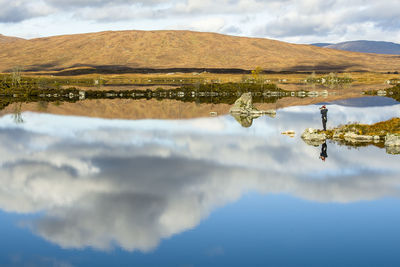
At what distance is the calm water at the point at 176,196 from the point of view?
1086 cm

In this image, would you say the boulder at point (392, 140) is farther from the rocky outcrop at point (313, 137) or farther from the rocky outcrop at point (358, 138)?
the rocky outcrop at point (313, 137)

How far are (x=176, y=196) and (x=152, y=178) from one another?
116 inches

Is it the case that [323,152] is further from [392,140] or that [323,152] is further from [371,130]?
[371,130]

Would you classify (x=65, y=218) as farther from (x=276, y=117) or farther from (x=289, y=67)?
(x=289, y=67)

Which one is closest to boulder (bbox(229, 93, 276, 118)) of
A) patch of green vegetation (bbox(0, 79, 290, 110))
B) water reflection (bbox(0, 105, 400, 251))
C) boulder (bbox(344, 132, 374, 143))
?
water reflection (bbox(0, 105, 400, 251))

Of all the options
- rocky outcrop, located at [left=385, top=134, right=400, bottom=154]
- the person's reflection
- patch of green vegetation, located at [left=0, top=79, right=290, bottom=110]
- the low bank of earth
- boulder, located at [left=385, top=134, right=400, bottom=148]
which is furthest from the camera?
patch of green vegetation, located at [left=0, top=79, right=290, bottom=110]

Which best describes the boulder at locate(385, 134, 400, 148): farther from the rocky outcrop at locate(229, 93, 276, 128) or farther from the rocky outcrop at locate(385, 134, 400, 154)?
the rocky outcrop at locate(229, 93, 276, 128)

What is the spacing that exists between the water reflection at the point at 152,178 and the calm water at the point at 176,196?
0.05m

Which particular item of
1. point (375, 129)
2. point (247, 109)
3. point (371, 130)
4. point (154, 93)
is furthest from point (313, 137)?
point (154, 93)

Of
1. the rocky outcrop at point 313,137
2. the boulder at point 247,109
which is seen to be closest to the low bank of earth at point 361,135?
the rocky outcrop at point 313,137

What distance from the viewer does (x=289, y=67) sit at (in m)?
188

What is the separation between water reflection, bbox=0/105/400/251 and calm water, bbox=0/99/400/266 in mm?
49

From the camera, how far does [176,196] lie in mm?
15500

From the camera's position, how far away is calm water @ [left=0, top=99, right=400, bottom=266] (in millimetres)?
10859
